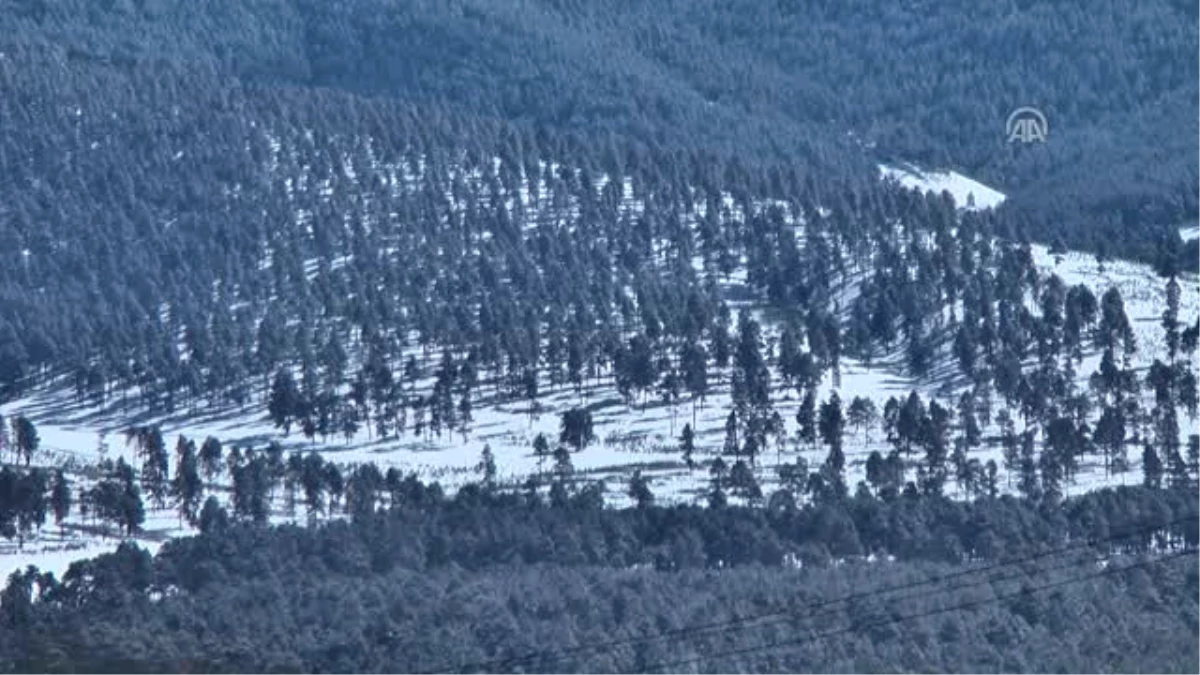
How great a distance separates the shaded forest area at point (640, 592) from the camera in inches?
3885

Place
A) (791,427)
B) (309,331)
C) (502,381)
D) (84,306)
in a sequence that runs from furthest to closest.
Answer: (84,306), (309,331), (502,381), (791,427)

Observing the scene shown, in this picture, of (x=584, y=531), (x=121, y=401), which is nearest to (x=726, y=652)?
(x=584, y=531)

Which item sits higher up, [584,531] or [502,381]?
[502,381]

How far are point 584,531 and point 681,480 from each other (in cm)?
1894

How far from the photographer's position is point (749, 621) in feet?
340

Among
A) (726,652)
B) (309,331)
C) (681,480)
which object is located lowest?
(726,652)

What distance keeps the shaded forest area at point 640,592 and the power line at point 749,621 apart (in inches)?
5.0

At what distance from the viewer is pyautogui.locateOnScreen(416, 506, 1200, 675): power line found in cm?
9612

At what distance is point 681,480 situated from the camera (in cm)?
14025

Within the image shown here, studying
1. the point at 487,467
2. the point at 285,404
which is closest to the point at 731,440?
the point at 487,467

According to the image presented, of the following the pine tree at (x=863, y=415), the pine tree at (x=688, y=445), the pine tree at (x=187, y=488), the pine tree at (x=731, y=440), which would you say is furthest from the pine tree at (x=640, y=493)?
the pine tree at (x=187, y=488)

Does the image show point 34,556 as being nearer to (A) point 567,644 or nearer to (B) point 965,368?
(A) point 567,644

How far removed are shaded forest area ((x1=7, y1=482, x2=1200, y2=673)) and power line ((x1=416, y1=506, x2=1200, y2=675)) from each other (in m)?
0.13

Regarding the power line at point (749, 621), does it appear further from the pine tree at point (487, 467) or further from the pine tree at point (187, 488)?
the pine tree at point (187, 488)
